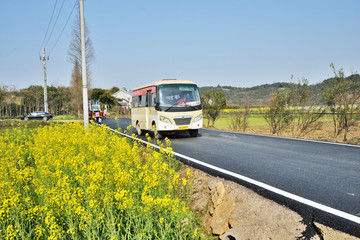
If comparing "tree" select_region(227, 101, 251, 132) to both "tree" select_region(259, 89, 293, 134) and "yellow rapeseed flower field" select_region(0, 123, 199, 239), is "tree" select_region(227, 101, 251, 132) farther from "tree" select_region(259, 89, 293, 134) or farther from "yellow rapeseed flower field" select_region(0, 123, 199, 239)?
"yellow rapeseed flower field" select_region(0, 123, 199, 239)

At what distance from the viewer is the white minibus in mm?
12875

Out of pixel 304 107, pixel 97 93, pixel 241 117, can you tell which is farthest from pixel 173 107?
pixel 97 93

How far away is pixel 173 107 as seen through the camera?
42.5ft

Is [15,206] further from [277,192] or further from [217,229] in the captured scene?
[277,192]

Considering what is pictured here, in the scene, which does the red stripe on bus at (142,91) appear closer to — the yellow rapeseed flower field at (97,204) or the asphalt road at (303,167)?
the asphalt road at (303,167)

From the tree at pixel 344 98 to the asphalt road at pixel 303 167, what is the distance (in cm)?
379

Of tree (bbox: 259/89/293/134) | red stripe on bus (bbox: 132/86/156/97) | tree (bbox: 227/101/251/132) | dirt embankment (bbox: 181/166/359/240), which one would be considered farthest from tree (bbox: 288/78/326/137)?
dirt embankment (bbox: 181/166/359/240)

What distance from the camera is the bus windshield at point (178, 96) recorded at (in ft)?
42.8

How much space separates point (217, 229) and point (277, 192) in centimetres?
117

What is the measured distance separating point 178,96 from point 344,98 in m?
6.93

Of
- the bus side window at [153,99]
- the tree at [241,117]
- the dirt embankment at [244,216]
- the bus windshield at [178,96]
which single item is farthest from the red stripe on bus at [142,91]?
the dirt embankment at [244,216]

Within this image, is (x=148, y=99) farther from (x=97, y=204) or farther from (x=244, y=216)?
(x=244, y=216)

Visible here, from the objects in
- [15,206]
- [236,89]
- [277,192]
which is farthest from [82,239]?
[236,89]

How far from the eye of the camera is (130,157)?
20.0 feet
